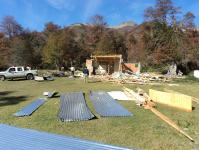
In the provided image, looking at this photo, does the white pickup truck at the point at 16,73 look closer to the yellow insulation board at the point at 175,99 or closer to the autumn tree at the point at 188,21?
the yellow insulation board at the point at 175,99

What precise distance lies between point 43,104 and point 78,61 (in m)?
39.1

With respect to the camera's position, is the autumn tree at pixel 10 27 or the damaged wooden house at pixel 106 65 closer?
the damaged wooden house at pixel 106 65

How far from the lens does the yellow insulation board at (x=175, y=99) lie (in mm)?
12195

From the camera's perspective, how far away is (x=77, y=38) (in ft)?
202

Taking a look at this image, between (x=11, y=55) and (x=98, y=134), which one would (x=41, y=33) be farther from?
(x=98, y=134)

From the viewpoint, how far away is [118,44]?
54906 millimetres

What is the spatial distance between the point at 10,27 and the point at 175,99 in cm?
5501

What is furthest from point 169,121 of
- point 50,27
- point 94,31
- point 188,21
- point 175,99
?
point 50,27

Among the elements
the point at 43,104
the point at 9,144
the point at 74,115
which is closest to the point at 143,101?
the point at 74,115

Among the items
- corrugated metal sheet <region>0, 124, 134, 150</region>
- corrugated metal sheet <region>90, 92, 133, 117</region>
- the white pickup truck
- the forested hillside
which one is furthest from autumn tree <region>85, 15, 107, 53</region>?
corrugated metal sheet <region>0, 124, 134, 150</region>

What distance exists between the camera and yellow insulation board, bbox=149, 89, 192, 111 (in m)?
12.2

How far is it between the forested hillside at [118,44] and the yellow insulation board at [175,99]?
2316cm

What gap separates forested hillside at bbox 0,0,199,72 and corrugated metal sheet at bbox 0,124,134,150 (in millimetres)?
32874

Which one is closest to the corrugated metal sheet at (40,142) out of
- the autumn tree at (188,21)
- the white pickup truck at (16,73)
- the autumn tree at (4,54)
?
the white pickup truck at (16,73)
